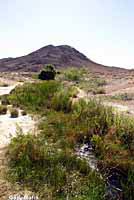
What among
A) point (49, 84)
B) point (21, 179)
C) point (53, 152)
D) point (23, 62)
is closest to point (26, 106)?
point (49, 84)

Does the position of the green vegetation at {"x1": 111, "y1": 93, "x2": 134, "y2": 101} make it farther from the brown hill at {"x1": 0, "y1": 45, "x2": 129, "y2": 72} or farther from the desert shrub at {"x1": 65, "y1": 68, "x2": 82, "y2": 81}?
the brown hill at {"x1": 0, "y1": 45, "x2": 129, "y2": 72}

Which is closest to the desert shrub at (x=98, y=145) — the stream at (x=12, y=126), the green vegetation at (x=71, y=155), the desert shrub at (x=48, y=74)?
the green vegetation at (x=71, y=155)

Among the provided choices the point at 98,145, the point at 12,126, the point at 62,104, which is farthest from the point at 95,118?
the point at 62,104

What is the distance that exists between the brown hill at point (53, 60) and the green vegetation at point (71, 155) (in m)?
94.0

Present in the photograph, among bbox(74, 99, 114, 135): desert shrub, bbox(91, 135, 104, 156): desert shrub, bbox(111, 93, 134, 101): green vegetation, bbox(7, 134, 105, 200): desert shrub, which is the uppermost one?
bbox(74, 99, 114, 135): desert shrub

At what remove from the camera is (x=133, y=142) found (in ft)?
26.5

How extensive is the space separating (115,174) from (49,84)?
39.9 feet

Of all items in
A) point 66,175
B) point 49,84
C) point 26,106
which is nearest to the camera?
point 66,175

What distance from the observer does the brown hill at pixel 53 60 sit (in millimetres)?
111863

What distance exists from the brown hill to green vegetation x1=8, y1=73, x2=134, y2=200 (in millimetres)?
93999

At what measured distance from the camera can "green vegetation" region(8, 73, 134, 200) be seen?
6383mm

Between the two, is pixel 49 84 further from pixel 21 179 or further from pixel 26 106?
pixel 21 179

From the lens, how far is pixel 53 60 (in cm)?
11612

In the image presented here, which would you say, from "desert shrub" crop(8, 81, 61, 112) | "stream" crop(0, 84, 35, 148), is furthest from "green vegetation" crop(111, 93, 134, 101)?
"stream" crop(0, 84, 35, 148)
